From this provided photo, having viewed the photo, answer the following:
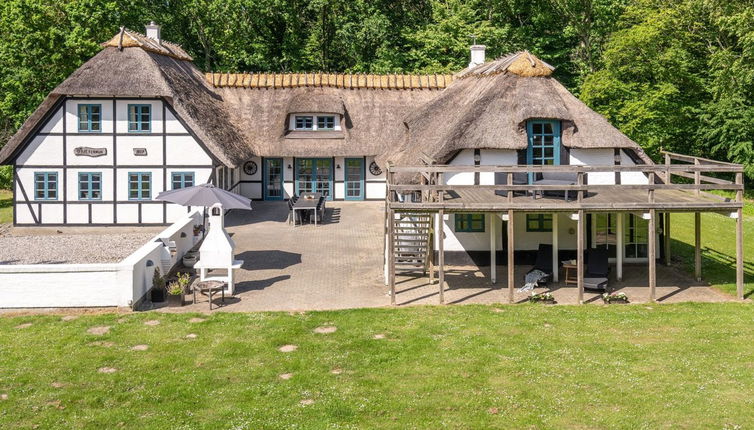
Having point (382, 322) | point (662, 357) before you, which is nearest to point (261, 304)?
point (382, 322)

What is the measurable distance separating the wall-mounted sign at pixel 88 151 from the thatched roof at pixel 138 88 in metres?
1.75

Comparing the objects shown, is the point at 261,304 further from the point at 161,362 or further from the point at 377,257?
the point at 377,257

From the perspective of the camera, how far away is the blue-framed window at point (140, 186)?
27.6 m

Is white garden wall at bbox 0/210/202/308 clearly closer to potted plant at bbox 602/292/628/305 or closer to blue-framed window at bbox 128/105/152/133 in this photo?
potted plant at bbox 602/292/628/305

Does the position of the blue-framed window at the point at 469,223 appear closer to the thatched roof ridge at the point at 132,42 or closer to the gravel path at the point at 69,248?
the gravel path at the point at 69,248

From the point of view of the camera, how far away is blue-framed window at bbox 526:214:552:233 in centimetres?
2120

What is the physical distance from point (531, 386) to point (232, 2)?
36662 mm

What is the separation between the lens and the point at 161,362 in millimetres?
12742

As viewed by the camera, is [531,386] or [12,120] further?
[12,120]

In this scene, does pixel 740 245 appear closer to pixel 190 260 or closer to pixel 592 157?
pixel 592 157

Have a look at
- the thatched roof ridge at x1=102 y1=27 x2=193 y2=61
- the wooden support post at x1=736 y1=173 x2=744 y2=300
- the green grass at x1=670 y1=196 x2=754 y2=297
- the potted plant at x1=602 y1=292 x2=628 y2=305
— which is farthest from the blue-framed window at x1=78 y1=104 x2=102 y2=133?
the wooden support post at x1=736 y1=173 x2=744 y2=300

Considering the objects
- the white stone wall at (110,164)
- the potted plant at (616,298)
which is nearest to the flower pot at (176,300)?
the potted plant at (616,298)

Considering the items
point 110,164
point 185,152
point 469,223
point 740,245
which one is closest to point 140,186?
point 110,164

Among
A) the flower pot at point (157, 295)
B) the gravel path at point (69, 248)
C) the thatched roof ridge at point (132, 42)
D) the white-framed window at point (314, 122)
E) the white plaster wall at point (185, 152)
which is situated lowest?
the flower pot at point (157, 295)
